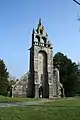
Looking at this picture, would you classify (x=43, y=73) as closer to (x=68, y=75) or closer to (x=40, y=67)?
(x=40, y=67)

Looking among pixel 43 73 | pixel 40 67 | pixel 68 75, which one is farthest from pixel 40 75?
pixel 68 75

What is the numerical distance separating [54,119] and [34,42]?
1761 inches

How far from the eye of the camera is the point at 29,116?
17.3 m

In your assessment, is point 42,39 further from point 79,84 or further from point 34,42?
point 79,84

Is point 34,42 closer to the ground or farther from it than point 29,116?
farther from it

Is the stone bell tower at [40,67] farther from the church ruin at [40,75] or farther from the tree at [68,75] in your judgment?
the tree at [68,75]

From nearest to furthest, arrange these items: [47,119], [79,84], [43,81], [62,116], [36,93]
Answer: [47,119] < [62,116] < [36,93] < [43,81] < [79,84]

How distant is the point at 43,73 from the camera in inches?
2373

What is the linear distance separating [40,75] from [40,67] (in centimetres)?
238

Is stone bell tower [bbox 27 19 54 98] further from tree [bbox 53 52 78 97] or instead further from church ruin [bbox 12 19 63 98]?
tree [bbox 53 52 78 97]

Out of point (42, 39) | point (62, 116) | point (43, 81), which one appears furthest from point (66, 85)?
point (62, 116)

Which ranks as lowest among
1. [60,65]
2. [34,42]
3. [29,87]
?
[29,87]

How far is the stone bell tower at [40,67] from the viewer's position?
2269 inches

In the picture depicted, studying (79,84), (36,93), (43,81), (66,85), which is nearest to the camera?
(36,93)
